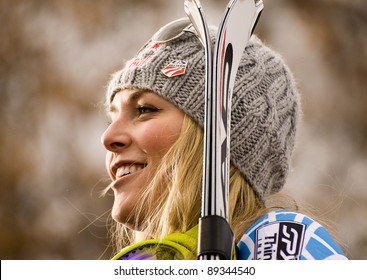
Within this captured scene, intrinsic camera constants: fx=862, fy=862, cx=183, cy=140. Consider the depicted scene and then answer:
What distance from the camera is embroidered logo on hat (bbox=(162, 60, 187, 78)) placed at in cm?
111

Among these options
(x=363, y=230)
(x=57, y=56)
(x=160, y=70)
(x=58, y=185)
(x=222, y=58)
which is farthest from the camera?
(x=57, y=56)

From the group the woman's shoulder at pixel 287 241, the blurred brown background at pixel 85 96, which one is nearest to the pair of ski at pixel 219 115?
the woman's shoulder at pixel 287 241

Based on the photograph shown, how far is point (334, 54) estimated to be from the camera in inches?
82.4

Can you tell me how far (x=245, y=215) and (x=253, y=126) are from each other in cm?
13

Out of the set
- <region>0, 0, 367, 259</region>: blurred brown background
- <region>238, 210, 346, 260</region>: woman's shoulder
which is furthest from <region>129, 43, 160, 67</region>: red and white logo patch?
<region>0, 0, 367, 259</region>: blurred brown background

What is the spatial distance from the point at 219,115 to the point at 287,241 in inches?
8.4

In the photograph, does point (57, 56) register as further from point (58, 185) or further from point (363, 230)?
point (363, 230)

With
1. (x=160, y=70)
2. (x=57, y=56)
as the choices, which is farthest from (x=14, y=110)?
(x=160, y=70)

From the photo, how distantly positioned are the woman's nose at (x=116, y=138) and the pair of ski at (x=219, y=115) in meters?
0.29

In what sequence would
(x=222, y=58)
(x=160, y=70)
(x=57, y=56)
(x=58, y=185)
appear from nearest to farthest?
1. (x=222, y=58)
2. (x=160, y=70)
3. (x=58, y=185)
4. (x=57, y=56)

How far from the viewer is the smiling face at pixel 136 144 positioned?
1.06m

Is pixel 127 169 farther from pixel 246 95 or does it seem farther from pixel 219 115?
pixel 219 115

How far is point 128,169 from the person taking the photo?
42.6 inches
